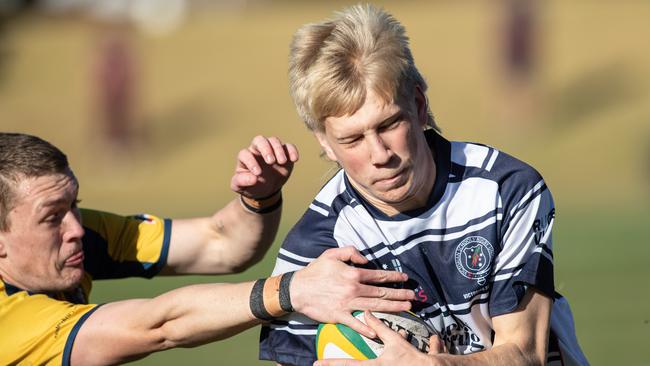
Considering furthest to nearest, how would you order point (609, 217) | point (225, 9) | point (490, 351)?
point (225, 9) < point (609, 217) < point (490, 351)

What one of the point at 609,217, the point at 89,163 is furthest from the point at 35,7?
the point at 609,217

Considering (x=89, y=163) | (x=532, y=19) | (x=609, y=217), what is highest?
(x=532, y=19)

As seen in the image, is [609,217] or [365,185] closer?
[365,185]

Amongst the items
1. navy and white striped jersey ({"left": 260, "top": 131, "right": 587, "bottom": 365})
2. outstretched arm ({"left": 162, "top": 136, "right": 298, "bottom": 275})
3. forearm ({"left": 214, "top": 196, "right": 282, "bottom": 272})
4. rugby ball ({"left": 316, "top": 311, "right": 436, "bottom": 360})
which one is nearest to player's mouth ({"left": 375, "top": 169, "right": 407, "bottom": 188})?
navy and white striped jersey ({"left": 260, "top": 131, "right": 587, "bottom": 365})

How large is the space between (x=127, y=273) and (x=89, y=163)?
2405 centimetres

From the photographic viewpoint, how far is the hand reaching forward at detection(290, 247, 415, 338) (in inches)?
183

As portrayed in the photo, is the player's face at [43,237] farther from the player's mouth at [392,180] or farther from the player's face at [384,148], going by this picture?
the player's mouth at [392,180]

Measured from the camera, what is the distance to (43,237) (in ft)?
18.5

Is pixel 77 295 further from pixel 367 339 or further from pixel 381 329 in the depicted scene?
pixel 381 329

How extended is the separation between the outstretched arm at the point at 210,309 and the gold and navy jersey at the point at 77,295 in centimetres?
12

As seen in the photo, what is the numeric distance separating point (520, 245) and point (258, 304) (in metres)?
1.21

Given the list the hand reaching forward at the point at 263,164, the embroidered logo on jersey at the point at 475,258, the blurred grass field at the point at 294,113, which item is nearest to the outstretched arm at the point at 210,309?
the embroidered logo on jersey at the point at 475,258

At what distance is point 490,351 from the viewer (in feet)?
15.0

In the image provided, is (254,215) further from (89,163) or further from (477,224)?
(89,163)
